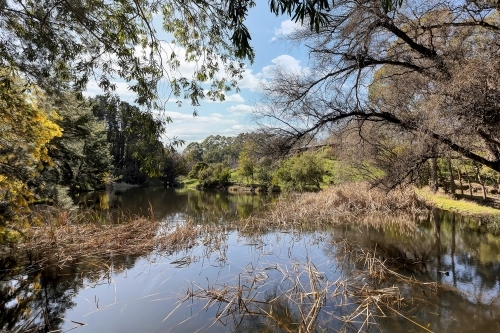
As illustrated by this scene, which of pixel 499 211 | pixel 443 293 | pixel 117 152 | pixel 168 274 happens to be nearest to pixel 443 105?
pixel 443 293

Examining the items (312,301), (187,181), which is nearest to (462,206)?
(312,301)

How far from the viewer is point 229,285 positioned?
6.65 meters

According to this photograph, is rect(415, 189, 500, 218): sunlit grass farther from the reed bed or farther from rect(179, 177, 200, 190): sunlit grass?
rect(179, 177, 200, 190): sunlit grass

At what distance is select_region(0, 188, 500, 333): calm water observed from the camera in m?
5.14

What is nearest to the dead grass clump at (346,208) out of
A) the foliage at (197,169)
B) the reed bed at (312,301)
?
the reed bed at (312,301)

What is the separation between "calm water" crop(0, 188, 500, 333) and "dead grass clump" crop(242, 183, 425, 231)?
273cm

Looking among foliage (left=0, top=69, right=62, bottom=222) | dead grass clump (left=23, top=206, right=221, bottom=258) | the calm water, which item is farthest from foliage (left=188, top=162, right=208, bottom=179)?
foliage (left=0, top=69, right=62, bottom=222)

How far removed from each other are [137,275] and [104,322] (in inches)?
89.7

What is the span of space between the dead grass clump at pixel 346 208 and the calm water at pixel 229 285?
273 cm

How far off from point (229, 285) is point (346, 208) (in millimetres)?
10273

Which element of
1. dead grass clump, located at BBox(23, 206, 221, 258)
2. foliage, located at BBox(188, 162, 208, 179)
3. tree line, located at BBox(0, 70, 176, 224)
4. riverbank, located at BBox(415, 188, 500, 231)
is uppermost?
tree line, located at BBox(0, 70, 176, 224)

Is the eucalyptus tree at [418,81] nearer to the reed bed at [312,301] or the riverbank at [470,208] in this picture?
the reed bed at [312,301]

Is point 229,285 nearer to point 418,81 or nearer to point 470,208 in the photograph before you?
Answer: point 418,81

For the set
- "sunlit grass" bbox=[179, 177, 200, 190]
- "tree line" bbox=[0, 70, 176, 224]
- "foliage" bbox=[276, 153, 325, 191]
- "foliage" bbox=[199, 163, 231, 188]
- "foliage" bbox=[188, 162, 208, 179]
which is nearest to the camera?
"tree line" bbox=[0, 70, 176, 224]
